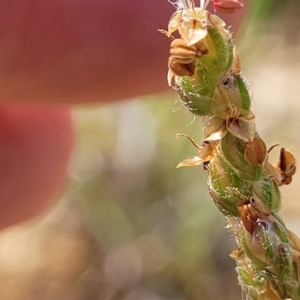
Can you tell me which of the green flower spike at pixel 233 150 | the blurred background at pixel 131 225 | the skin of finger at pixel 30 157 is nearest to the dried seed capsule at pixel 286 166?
the green flower spike at pixel 233 150

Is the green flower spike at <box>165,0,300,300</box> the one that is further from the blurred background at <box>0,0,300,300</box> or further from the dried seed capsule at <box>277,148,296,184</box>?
the blurred background at <box>0,0,300,300</box>

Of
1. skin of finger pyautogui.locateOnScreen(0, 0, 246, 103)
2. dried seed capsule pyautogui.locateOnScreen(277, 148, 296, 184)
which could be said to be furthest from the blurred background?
dried seed capsule pyautogui.locateOnScreen(277, 148, 296, 184)

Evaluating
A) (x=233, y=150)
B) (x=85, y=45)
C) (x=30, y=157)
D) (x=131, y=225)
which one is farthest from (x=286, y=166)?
(x=131, y=225)

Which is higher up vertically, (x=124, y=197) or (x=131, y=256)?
(x=124, y=197)

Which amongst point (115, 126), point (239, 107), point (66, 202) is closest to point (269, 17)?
point (115, 126)

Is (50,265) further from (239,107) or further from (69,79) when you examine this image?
(239,107)
